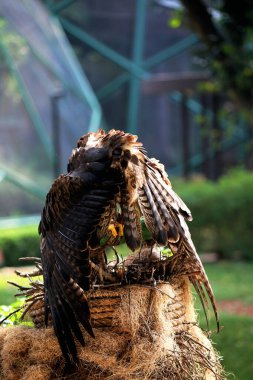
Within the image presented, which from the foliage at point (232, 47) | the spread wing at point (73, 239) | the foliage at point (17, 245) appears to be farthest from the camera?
the foliage at point (17, 245)

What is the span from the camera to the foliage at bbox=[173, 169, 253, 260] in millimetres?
15164

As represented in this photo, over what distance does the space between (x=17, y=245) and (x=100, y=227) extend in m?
10.6

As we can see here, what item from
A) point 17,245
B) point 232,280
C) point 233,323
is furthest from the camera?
point 17,245

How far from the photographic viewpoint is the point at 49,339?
270 centimetres

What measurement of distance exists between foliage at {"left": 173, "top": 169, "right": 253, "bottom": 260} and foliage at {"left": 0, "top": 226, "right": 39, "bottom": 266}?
126 inches

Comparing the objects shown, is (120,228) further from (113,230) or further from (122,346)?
(122,346)

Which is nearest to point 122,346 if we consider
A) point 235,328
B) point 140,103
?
point 235,328

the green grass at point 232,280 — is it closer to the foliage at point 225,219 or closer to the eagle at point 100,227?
the foliage at point 225,219

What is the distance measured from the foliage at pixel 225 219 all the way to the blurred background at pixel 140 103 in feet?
0.06

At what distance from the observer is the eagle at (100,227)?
2.63m

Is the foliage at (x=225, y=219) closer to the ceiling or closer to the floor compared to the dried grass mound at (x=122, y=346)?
closer to the ceiling

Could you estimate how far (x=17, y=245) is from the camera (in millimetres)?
13289

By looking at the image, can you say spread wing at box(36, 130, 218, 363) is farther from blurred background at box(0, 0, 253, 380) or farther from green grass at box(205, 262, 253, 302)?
green grass at box(205, 262, 253, 302)

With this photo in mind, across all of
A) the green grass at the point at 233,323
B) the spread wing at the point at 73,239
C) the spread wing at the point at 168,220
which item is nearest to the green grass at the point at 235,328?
the green grass at the point at 233,323
